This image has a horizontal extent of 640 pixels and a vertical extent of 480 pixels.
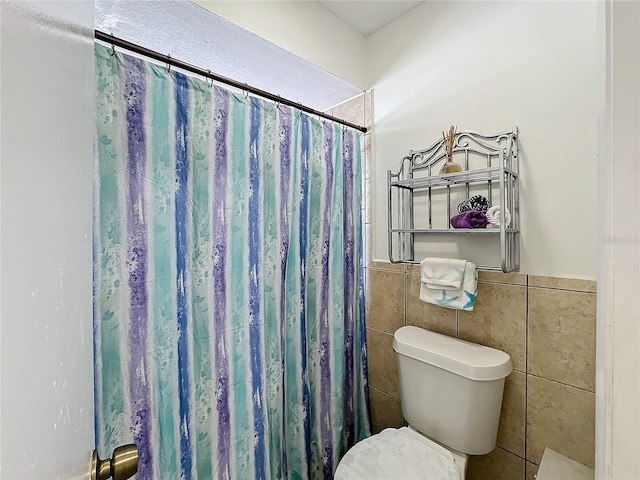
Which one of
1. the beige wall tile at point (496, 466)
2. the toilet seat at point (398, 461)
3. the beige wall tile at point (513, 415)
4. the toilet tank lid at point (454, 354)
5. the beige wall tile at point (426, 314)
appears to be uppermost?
the beige wall tile at point (426, 314)

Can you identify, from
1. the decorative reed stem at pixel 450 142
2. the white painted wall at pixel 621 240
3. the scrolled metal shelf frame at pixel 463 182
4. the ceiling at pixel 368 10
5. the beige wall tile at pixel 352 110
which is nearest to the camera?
the white painted wall at pixel 621 240

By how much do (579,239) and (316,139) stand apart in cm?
114

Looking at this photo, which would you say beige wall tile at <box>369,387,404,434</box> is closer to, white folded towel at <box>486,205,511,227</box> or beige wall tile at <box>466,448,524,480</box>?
beige wall tile at <box>466,448,524,480</box>

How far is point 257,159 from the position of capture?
1.26 m

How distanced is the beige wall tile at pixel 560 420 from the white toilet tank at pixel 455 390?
126 millimetres

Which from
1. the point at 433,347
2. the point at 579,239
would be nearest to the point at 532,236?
the point at 579,239

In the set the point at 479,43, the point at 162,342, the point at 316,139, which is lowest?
the point at 162,342

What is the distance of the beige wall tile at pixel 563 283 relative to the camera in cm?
103

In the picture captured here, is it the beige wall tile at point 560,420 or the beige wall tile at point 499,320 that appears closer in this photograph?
the beige wall tile at point 560,420

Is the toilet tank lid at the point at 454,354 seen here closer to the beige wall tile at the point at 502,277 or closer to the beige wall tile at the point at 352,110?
the beige wall tile at the point at 502,277

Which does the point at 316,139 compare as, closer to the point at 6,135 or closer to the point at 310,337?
the point at 310,337

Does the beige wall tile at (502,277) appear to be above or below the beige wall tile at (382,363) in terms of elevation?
above

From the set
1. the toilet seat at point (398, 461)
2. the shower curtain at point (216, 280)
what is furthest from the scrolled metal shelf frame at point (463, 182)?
the toilet seat at point (398, 461)

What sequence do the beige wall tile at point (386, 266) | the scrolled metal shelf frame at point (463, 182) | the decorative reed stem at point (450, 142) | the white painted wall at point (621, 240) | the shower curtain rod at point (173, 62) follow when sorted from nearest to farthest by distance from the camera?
the white painted wall at point (621, 240) → the shower curtain rod at point (173, 62) → the scrolled metal shelf frame at point (463, 182) → the decorative reed stem at point (450, 142) → the beige wall tile at point (386, 266)
